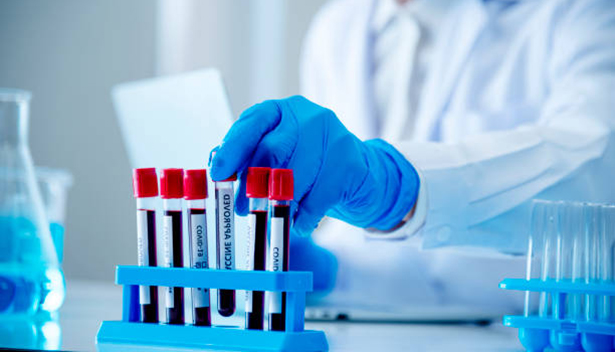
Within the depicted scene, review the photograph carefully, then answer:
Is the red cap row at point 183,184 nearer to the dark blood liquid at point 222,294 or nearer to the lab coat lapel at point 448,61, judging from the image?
the dark blood liquid at point 222,294

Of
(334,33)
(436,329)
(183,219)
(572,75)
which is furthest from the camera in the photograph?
(334,33)

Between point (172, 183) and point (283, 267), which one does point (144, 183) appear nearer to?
point (172, 183)

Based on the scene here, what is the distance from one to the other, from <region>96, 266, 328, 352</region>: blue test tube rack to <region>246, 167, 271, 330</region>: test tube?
0.02 metres

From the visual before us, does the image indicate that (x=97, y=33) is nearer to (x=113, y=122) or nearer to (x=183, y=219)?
(x=113, y=122)

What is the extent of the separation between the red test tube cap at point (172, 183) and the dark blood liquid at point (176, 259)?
2 cm

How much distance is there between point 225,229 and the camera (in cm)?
89

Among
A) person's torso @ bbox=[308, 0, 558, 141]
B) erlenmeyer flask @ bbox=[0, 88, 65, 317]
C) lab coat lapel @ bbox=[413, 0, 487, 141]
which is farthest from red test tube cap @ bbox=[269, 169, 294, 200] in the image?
lab coat lapel @ bbox=[413, 0, 487, 141]

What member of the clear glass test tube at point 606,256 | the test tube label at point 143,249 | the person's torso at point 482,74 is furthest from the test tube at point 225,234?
the person's torso at point 482,74

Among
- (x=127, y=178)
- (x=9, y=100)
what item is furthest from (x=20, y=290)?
(x=127, y=178)

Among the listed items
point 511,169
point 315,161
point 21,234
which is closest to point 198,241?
point 315,161

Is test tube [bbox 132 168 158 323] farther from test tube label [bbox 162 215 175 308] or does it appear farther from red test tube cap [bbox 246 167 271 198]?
red test tube cap [bbox 246 167 271 198]

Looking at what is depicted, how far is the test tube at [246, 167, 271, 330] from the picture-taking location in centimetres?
85

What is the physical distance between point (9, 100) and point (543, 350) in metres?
0.90

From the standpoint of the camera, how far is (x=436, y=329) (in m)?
1.29
